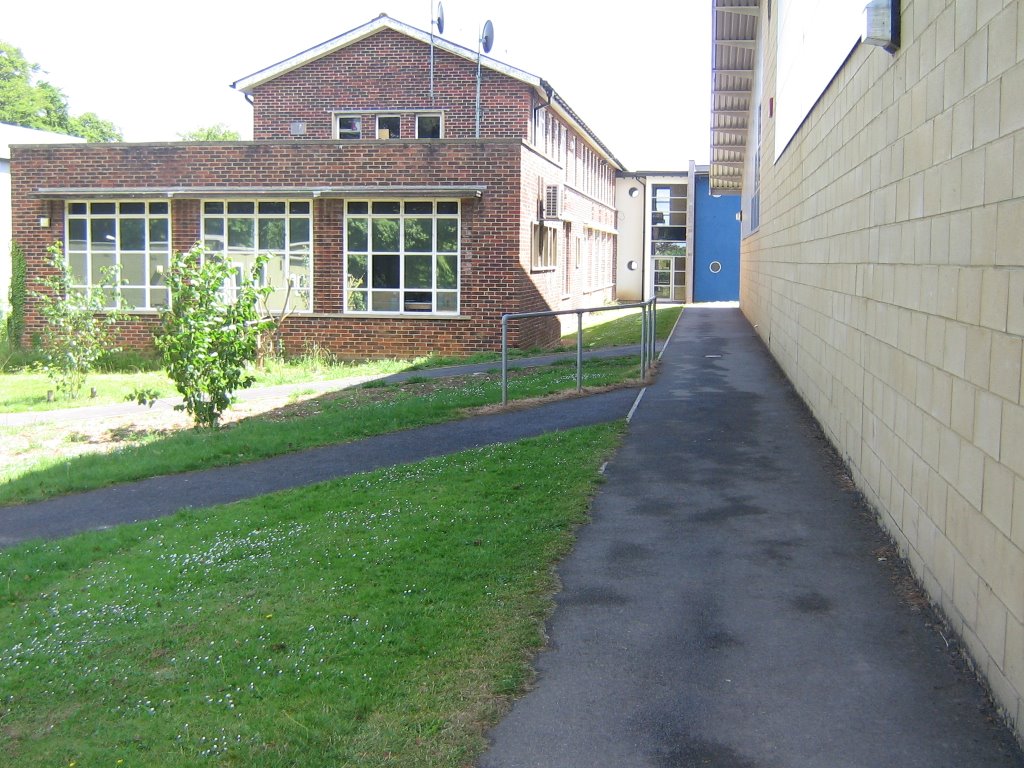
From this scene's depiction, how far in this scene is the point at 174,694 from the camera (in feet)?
16.0

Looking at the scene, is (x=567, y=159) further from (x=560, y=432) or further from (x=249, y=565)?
(x=249, y=565)

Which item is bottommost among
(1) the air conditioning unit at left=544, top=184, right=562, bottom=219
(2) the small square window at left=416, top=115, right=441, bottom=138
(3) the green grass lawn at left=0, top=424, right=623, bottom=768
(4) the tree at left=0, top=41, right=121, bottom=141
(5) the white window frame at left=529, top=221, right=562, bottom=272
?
(3) the green grass lawn at left=0, top=424, right=623, bottom=768

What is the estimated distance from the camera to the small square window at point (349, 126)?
1145 inches

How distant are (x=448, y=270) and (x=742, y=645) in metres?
16.9

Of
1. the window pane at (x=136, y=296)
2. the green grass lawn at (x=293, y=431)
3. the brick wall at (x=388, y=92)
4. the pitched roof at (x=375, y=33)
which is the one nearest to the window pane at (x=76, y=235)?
the window pane at (x=136, y=296)

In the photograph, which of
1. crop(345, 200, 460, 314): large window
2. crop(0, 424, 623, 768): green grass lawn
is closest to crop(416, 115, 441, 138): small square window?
A: crop(345, 200, 460, 314): large window

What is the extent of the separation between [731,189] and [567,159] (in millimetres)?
12750

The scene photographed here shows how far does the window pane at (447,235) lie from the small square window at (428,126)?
7.33 metres

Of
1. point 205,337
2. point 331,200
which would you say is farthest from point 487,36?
point 205,337

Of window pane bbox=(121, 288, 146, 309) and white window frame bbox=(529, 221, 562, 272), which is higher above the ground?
white window frame bbox=(529, 221, 562, 272)

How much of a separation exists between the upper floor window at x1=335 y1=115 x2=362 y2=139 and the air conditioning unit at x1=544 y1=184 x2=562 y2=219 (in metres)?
6.72

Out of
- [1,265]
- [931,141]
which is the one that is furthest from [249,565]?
[1,265]

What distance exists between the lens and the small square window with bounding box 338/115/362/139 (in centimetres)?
2909

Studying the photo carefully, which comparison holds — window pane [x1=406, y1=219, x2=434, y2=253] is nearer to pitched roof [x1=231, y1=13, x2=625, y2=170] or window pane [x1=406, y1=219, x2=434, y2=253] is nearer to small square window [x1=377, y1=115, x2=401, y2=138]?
pitched roof [x1=231, y1=13, x2=625, y2=170]
